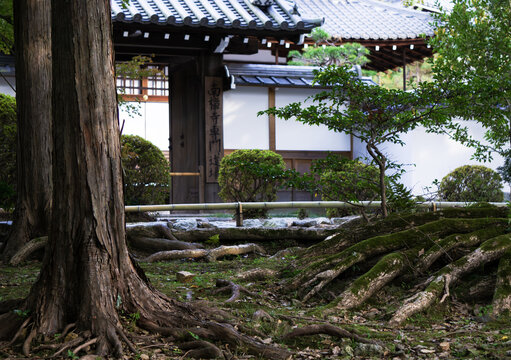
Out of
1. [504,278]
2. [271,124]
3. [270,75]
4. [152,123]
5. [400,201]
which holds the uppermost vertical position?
[270,75]

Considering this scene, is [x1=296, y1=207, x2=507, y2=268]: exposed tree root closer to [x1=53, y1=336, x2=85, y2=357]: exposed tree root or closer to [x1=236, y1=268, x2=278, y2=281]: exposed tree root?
[x1=236, y1=268, x2=278, y2=281]: exposed tree root

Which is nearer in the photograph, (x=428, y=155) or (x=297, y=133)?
(x=297, y=133)

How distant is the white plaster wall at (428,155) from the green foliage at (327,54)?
124 inches

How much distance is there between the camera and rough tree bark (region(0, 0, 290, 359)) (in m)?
4.50

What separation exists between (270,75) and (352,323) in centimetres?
1207

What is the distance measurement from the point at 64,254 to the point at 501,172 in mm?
12753

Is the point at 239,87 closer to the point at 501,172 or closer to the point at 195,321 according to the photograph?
the point at 501,172

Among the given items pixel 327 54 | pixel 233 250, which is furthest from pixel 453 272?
pixel 327 54

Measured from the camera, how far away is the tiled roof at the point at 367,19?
72.0 feet

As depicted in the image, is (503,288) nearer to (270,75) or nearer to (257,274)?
(257,274)

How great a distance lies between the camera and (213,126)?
15508mm

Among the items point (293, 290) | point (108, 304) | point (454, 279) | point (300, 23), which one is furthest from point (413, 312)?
point (300, 23)

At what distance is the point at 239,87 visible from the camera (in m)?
16.3

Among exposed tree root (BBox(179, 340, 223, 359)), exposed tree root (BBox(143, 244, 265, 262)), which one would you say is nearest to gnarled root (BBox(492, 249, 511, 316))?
exposed tree root (BBox(179, 340, 223, 359))
